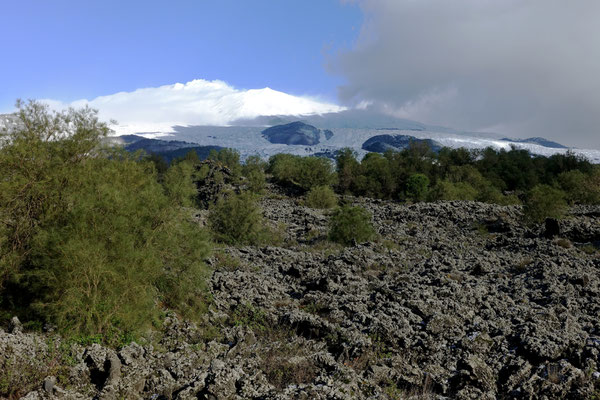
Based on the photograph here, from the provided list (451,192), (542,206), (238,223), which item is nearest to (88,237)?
(238,223)

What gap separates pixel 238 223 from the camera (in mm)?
27438

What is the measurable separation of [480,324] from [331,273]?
699 cm

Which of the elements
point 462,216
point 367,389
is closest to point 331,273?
point 367,389

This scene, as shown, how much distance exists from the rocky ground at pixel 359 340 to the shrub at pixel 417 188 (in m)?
42.0

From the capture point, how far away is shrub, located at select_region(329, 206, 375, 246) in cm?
2801

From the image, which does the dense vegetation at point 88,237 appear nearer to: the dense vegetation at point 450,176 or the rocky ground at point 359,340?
the rocky ground at point 359,340

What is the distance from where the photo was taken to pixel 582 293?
1355cm

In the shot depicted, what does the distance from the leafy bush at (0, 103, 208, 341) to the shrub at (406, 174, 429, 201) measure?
5373 cm

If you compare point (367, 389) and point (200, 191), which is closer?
point (367, 389)

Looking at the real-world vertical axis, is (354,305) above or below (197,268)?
below

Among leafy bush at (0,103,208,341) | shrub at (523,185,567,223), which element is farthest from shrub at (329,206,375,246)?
leafy bush at (0,103,208,341)

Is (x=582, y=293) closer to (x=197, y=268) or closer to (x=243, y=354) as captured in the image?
(x=243, y=354)

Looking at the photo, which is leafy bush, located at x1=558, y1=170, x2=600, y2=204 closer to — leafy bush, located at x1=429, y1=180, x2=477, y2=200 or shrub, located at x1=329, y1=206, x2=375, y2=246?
leafy bush, located at x1=429, y1=180, x2=477, y2=200

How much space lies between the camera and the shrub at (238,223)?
27.2m
